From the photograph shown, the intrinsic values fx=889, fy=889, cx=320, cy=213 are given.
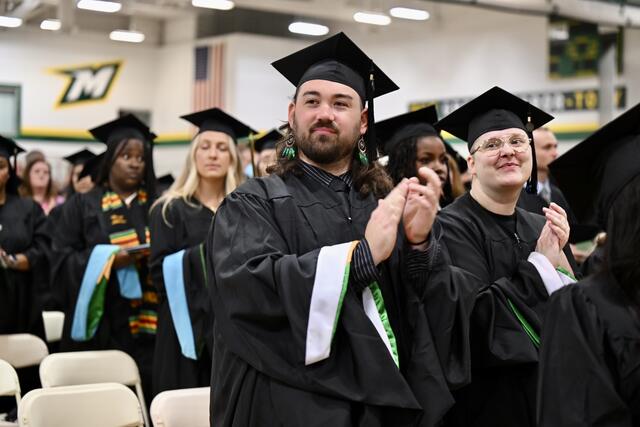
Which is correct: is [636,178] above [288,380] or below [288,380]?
above

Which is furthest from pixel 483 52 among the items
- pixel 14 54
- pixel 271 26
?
pixel 14 54

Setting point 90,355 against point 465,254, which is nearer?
point 465,254

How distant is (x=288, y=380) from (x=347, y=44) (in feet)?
3.99

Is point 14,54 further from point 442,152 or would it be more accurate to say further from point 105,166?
point 442,152

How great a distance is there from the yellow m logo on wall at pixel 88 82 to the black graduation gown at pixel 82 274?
446 inches

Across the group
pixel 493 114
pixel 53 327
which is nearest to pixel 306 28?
pixel 53 327

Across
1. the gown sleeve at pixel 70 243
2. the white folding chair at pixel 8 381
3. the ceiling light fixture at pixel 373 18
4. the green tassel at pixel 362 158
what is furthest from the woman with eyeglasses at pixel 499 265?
the ceiling light fixture at pixel 373 18

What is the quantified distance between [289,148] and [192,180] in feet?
7.86

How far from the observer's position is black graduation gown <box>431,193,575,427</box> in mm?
3262

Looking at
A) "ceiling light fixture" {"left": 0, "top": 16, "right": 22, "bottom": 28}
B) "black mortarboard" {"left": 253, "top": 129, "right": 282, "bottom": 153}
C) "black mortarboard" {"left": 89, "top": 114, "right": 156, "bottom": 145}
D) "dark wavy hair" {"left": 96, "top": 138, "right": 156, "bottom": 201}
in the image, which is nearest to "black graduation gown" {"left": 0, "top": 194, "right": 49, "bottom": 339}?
"dark wavy hair" {"left": 96, "top": 138, "right": 156, "bottom": 201}

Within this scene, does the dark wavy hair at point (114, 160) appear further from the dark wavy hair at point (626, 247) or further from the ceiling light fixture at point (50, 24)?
the ceiling light fixture at point (50, 24)

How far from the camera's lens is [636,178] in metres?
2.36

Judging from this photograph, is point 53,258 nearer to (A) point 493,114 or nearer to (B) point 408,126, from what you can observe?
(B) point 408,126

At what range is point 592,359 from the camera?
6.94 feet
